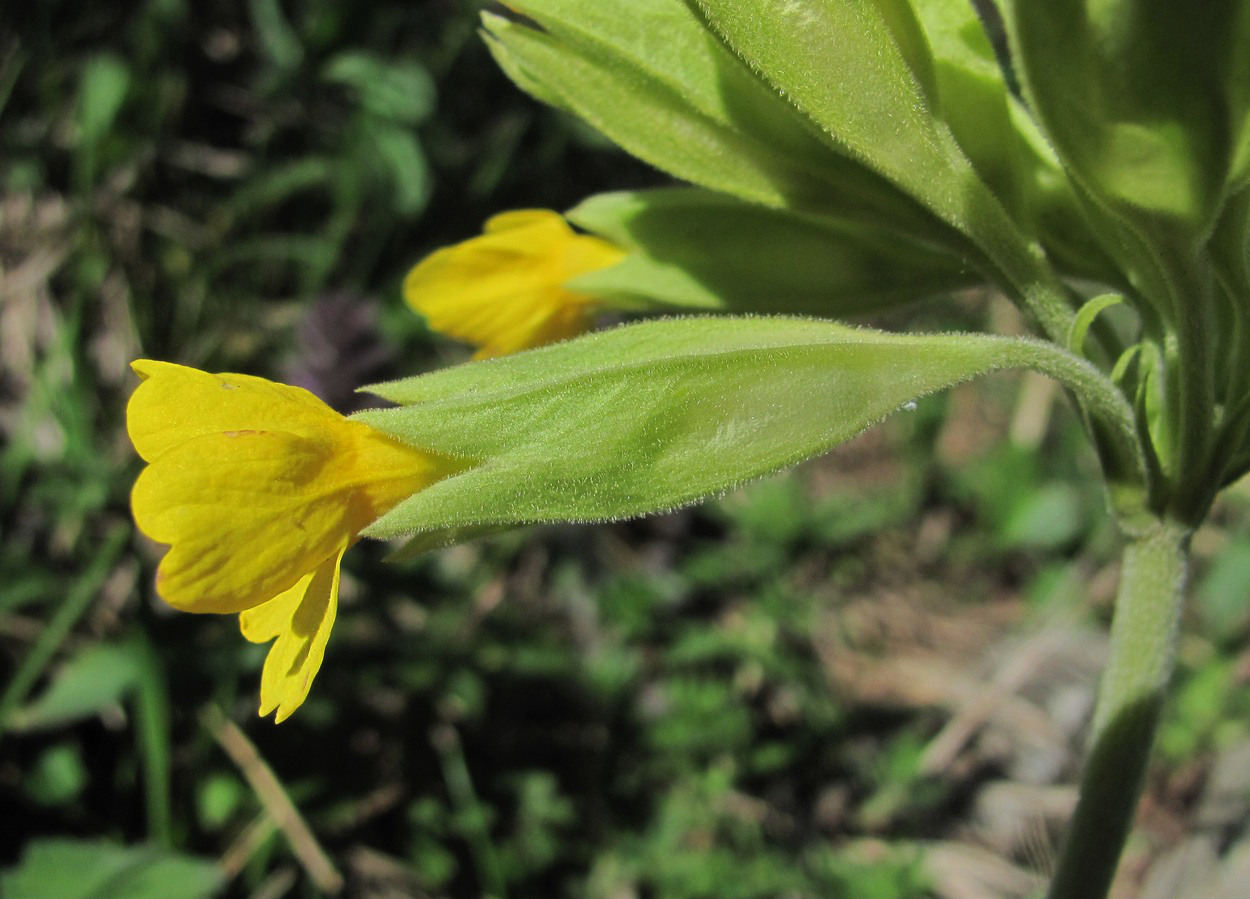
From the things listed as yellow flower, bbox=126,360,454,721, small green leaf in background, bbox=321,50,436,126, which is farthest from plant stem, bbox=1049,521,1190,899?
small green leaf in background, bbox=321,50,436,126

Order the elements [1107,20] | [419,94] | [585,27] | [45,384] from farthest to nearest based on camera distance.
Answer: [419,94] → [45,384] → [585,27] → [1107,20]

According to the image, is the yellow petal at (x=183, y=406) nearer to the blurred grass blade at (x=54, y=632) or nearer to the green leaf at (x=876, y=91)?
the green leaf at (x=876, y=91)

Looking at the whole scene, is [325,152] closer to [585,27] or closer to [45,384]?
[45,384]

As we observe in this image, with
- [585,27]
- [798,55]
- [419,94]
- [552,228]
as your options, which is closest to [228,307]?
[419,94]

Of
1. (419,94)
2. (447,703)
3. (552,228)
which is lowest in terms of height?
(447,703)

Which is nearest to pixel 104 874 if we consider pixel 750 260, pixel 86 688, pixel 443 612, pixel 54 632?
pixel 86 688
